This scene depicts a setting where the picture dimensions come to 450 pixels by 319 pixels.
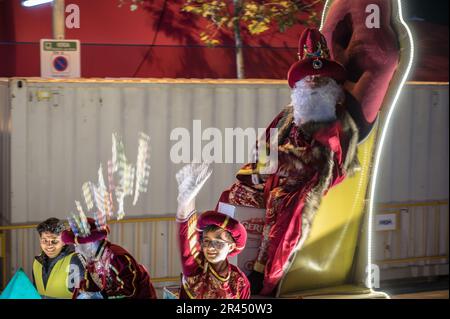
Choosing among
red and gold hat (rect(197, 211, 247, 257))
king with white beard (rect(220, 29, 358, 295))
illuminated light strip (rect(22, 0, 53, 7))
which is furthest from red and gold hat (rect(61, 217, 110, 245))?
illuminated light strip (rect(22, 0, 53, 7))

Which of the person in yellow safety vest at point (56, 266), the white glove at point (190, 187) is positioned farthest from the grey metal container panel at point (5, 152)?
the white glove at point (190, 187)


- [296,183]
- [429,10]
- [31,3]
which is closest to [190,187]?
[296,183]

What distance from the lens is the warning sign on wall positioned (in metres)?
8.05

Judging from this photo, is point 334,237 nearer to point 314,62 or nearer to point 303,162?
point 303,162

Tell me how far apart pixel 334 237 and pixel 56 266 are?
206 centimetres

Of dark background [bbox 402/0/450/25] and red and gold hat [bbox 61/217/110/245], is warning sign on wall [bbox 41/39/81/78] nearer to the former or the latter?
red and gold hat [bbox 61/217/110/245]

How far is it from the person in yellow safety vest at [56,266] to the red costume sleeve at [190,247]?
805mm

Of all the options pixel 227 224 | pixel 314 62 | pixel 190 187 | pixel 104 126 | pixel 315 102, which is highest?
pixel 314 62

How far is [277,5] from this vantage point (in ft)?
34.0

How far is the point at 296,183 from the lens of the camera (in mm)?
7535

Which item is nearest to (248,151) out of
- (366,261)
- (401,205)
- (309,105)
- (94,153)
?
(309,105)
